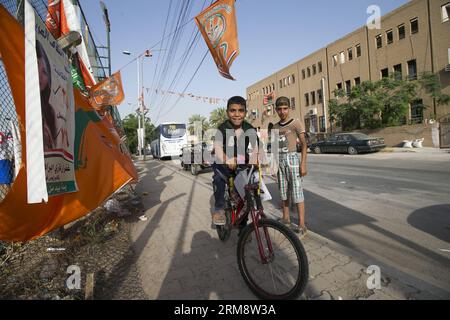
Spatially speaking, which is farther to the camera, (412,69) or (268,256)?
(412,69)

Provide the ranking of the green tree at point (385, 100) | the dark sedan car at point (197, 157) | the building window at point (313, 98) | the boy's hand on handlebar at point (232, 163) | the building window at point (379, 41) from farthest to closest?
the building window at point (313, 98) < the building window at point (379, 41) < the green tree at point (385, 100) < the dark sedan car at point (197, 157) < the boy's hand on handlebar at point (232, 163)

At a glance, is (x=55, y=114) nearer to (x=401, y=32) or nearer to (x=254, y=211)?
(x=254, y=211)

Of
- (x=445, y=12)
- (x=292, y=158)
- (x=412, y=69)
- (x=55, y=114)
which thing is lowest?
(x=292, y=158)

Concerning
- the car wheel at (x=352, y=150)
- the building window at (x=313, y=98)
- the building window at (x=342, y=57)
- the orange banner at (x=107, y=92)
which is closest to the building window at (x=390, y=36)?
the building window at (x=342, y=57)

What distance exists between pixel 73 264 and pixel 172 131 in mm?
24649

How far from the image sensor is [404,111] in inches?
930

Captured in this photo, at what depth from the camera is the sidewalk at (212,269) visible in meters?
2.66

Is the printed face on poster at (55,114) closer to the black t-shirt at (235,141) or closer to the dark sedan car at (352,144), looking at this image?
the black t-shirt at (235,141)

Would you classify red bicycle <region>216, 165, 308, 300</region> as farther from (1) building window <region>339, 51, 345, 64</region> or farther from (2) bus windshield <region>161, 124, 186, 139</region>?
(1) building window <region>339, 51, 345, 64</region>

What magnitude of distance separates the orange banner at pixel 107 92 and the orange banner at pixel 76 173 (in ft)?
6.38

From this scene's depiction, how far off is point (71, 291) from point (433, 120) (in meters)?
27.1

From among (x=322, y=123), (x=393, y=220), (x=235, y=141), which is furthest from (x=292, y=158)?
(x=322, y=123)

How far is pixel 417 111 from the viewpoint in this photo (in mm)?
24469

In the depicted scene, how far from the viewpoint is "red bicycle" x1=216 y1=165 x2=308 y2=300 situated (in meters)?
2.45
